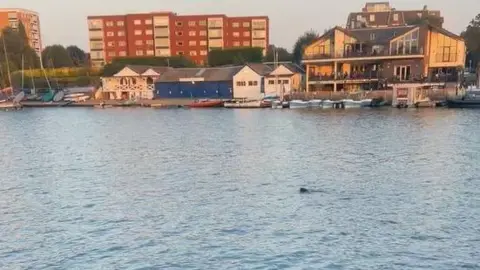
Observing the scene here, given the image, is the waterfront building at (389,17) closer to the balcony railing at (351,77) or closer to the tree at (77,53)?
the balcony railing at (351,77)

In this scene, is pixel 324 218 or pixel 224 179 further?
pixel 224 179

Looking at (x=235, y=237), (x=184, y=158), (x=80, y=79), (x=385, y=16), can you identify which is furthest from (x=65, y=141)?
(x=385, y=16)

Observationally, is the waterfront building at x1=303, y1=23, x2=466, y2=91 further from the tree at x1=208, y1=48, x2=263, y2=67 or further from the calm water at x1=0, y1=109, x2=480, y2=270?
the calm water at x1=0, y1=109, x2=480, y2=270

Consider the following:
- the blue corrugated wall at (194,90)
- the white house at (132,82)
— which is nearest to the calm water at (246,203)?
the blue corrugated wall at (194,90)

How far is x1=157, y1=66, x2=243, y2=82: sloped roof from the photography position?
73238 millimetres

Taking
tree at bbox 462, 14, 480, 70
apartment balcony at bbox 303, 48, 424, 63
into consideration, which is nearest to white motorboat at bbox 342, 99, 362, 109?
apartment balcony at bbox 303, 48, 424, 63

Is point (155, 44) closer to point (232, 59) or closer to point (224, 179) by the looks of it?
point (232, 59)

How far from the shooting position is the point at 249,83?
70.7 m

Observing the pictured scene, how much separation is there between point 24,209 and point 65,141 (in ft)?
69.1

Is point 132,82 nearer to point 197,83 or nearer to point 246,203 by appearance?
point 197,83

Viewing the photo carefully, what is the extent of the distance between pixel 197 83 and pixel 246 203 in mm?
59401

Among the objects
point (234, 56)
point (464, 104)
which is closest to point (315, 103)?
point (464, 104)

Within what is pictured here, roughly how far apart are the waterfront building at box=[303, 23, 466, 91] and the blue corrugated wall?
14109mm

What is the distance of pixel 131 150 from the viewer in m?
31.1
